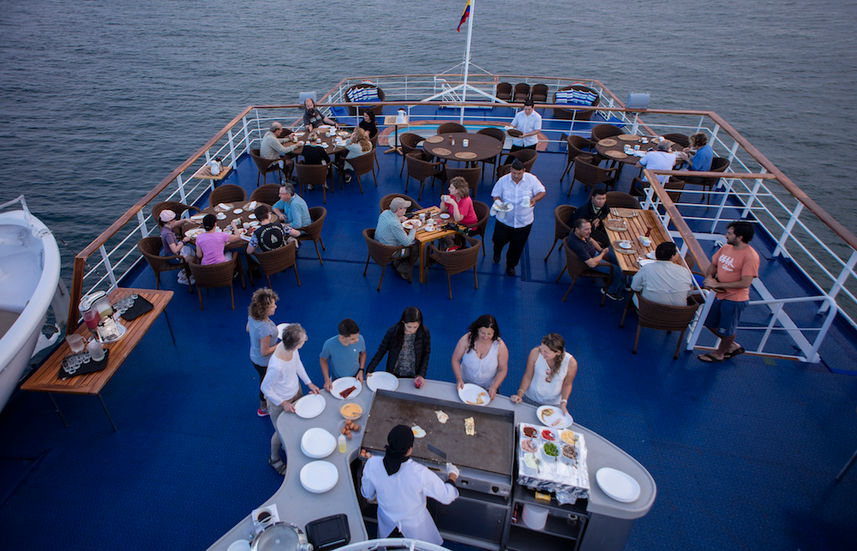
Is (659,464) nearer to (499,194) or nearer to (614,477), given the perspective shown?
(614,477)

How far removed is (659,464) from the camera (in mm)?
4812

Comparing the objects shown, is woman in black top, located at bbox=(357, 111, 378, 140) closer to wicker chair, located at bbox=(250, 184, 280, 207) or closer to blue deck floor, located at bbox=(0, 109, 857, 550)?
wicker chair, located at bbox=(250, 184, 280, 207)

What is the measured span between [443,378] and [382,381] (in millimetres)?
1512

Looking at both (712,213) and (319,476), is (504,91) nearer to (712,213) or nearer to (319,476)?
(712,213)

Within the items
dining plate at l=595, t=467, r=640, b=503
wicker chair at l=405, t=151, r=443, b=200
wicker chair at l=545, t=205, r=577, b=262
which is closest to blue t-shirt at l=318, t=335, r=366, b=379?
dining plate at l=595, t=467, r=640, b=503

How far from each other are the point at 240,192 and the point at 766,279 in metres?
8.76

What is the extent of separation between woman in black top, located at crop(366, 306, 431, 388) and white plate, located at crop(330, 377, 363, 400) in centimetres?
31

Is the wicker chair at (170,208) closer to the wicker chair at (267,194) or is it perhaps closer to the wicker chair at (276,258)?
the wicker chair at (267,194)

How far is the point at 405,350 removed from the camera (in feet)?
15.6

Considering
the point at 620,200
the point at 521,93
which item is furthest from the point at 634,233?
the point at 521,93

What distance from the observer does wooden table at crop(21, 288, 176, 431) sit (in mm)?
4453

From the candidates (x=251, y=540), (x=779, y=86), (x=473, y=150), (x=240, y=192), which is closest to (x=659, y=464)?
(x=251, y=540)

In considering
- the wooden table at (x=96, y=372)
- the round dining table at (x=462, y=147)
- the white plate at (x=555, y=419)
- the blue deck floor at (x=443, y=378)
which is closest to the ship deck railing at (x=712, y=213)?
the wooden table at (x=96, y=372)

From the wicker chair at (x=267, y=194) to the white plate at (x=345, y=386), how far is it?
4.77 metres
